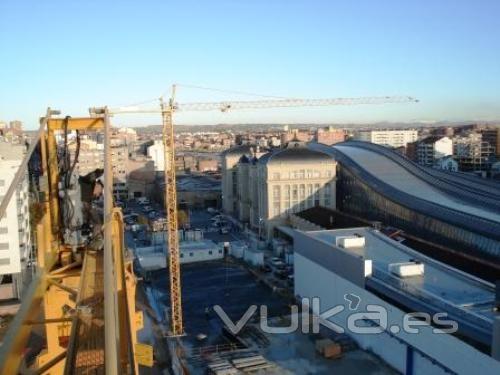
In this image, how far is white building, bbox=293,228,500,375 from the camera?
13.4 ft

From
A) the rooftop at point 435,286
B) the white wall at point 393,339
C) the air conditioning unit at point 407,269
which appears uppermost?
the air conditioning unit at point 407,269

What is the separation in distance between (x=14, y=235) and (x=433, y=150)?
1778 centimetres

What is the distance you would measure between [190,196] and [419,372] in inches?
485

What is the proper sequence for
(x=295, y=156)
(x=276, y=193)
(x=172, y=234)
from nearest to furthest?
(x=172, y=234) < (x=276, y=193) < (x=295, y=156)

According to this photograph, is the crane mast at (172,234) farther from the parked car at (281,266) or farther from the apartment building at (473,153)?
the apartment building at (473,153)

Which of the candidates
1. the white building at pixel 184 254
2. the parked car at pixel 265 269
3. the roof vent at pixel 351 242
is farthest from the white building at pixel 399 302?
the white building at pixel 184 254

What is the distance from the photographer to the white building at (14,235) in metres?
7.63

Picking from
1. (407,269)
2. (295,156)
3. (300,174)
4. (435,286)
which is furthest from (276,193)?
(435,286)

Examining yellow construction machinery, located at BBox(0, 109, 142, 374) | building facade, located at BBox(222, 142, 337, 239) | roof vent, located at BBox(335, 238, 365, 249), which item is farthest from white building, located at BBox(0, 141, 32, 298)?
yellow construction machinery, located at BBox(0, 109, 142, 374)

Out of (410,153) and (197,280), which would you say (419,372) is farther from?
(410,153)

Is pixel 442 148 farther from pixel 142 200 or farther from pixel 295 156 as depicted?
pixel 295 156

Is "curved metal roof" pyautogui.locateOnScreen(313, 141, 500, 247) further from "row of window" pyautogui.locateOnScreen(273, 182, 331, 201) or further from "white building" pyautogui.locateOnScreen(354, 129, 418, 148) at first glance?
"white building" pyautogui.locateOnScreen(354, 129, 418, 148)

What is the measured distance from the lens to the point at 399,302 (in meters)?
4.87

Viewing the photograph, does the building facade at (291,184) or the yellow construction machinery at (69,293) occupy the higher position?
the yellow construction machinery at (69,293)
